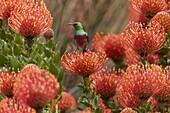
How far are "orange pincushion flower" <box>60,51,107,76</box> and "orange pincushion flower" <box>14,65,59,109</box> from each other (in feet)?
1.15

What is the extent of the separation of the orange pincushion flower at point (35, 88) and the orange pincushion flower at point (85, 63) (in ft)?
1.15

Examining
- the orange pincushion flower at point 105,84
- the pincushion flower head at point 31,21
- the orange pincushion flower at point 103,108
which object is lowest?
the orange pincushion flower at point 103,108

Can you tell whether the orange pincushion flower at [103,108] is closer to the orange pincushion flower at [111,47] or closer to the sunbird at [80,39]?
the sunbird at [80,39]

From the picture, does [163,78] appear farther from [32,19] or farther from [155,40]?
[32,19]

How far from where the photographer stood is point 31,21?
39.0 inches

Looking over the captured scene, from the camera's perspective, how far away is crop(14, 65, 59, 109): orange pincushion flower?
2.17 feet

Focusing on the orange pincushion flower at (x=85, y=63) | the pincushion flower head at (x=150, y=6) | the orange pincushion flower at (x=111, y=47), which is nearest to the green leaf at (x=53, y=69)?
the orange pincushion flower at (x=85, y=63)

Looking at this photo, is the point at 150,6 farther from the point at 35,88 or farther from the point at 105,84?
the point at 35,88

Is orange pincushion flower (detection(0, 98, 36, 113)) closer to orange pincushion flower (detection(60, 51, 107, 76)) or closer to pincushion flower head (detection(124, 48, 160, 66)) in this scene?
orange pincushion flower (detection(60, 51, 107, 76))

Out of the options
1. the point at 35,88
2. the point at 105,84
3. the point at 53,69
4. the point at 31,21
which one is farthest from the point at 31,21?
the point at 35,88

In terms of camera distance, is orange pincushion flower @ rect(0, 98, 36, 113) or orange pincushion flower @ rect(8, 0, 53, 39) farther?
orange pincushion flower @ rect(8, 0, 53, 39)

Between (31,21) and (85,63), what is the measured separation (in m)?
0.14

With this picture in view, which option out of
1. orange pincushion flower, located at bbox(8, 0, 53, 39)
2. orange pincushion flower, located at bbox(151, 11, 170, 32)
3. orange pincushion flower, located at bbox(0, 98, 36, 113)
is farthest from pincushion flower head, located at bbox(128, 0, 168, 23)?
orange pincushion flower, located at bbox(0, 98, 36, 113)

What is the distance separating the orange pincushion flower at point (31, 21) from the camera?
3.25ft
